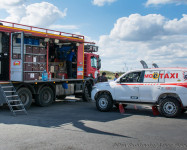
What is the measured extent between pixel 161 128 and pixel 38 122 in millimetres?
3974

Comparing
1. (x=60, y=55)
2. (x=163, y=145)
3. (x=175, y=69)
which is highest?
(x=60, y=55)

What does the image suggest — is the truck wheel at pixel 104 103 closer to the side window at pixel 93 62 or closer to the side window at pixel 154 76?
the side window at pixel 154 76

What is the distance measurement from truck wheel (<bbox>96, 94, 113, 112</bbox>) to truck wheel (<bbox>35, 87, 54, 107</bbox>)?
315 cm

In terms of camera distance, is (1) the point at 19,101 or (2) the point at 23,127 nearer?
(2) the point at 23,127

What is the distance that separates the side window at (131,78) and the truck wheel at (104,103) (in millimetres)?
1005


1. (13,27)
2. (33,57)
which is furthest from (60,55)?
(13,27)

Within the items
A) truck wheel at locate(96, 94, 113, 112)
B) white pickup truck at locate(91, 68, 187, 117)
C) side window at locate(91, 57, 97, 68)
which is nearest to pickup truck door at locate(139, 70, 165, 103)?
white pickup truck at locate(91, 68, 187, 117)

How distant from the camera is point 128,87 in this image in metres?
11.0

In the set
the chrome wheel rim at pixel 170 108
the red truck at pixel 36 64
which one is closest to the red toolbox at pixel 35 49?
the red truck at pixel 36 64

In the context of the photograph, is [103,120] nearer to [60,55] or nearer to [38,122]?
[38,122]

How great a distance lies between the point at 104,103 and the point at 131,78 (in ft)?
5.31

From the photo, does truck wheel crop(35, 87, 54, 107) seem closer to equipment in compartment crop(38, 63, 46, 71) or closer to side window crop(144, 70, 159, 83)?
equipment in compartment crop(38, 63, 46, 71)

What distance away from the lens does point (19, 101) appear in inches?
448

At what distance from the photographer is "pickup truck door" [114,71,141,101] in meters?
10.8
